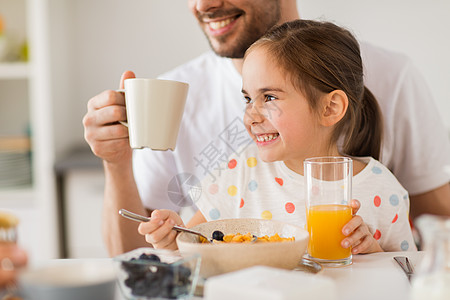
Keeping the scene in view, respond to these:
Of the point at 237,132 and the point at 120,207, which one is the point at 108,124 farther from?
the point at 237,132

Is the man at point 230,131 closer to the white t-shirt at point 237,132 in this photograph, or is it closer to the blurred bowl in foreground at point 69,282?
the white t-shirt at point 237,132

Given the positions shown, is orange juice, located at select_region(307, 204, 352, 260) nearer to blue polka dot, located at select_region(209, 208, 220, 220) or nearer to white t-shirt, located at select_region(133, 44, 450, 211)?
blue polka dot, located at select_region(209, 208, 220, 220)

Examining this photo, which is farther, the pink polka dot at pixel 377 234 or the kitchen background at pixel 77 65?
the kitchen background at pixel 77 65

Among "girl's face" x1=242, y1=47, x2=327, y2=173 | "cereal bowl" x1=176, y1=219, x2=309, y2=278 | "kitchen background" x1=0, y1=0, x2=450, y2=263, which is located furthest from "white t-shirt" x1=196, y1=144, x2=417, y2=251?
"kitchen background" x1=0, y1=0, x2=450, y2=263

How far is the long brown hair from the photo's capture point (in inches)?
50.1

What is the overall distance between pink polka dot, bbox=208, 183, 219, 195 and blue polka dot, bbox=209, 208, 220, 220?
5cm

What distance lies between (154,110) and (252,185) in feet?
1.50

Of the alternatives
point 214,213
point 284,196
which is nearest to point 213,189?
point 214,213

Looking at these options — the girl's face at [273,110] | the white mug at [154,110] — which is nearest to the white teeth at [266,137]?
the girl's face at [273,110]

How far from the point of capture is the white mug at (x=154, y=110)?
1.05 m

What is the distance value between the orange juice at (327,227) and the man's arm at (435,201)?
717 millimetres

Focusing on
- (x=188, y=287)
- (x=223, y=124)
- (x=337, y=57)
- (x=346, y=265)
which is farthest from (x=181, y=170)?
(x=188, y=287)

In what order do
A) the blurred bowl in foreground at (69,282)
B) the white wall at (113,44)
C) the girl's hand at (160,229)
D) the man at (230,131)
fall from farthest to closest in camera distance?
the white wall at (113,44) → the man at (230,131) → the girl's hand at (160,229) → the blurred bowl in foreground at (69,282)

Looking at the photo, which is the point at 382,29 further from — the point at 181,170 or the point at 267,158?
the point at 267,158
